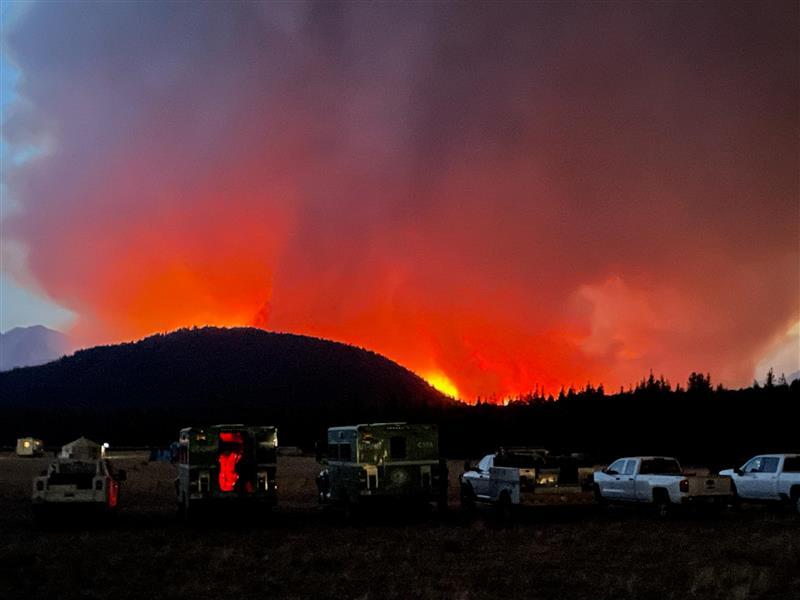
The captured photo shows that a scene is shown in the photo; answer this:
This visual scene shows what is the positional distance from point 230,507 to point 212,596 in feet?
38.6

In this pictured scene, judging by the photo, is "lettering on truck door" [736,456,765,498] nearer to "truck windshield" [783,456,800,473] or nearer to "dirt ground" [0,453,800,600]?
"dirt ground" [0,453,800,600]

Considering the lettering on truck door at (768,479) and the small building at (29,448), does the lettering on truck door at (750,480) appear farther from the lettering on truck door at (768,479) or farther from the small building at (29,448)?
the small building at (29,448)

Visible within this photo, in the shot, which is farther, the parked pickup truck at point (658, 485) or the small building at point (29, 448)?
the small building at point (29, 448)

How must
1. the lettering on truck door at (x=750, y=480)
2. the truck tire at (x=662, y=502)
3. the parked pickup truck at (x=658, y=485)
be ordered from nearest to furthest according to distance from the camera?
the parked pickup truck at (x=658, y=485), the truck tire at (x=662, y=502), the lettering on truck door at (x=750, y=480)

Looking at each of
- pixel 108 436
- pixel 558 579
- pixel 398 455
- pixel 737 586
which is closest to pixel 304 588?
pixel 558 579

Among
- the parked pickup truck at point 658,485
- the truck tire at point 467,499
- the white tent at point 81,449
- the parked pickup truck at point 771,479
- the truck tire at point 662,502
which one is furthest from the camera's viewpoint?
the white tent at point 81,449

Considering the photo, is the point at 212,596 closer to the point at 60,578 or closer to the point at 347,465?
the point at 60,578

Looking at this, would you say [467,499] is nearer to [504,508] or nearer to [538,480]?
[504,508]

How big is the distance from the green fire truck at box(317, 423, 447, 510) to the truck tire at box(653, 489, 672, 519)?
235 inches

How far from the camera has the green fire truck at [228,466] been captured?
87.2 ft

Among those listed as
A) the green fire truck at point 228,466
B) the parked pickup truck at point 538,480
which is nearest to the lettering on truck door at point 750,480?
the parked pickup truck at point 538,480

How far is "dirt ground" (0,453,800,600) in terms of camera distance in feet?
51.3

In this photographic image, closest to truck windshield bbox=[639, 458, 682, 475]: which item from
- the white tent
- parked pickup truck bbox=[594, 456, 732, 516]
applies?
parked pickup truck bbox=[594, 456, 732, 516]

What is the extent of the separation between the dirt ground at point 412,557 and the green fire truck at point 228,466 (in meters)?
0.80
